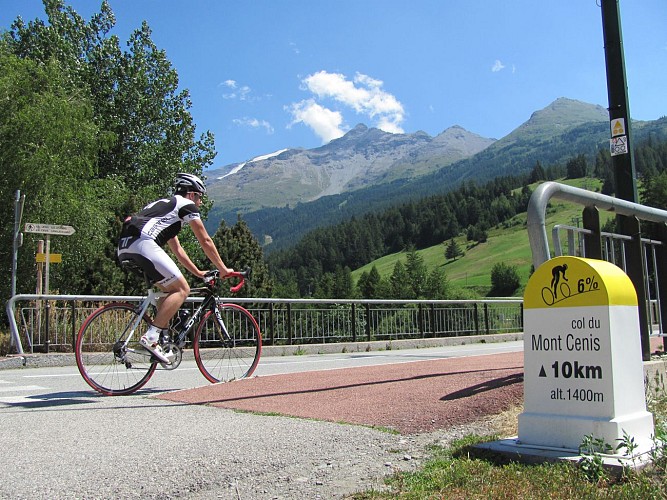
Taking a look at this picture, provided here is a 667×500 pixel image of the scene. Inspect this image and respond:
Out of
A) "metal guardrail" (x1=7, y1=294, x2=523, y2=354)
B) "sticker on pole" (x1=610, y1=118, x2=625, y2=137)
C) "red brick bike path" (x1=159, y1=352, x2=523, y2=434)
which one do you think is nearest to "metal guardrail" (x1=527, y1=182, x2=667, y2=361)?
"sticker on pole" (x1=610, y1=118, x2=625, y2=137)

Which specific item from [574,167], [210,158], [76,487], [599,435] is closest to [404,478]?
[599,435]

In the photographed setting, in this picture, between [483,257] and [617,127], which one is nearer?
[617,127]

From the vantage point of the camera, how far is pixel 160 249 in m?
6.09

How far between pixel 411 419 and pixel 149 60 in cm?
4430

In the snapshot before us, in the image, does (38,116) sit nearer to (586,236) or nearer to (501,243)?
(586,236)

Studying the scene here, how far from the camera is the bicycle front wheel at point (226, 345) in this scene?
6.99m

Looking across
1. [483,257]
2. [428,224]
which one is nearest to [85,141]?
[483,257]

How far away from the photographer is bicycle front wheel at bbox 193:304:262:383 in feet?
22.9

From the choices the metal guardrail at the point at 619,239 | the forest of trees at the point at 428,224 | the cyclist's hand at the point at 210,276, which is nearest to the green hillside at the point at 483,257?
the forest of trees at the point at 428,224

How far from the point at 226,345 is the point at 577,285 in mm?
4314

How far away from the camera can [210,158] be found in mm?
44656

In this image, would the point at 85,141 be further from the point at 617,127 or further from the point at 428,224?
the point at 428,224

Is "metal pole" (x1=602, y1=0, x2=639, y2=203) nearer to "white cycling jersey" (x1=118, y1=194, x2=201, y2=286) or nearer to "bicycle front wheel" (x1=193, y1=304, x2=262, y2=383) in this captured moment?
"bicycle front wheel" (x1=193, y1=304, x2=262, y2=383)

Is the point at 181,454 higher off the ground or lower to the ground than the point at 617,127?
lower
